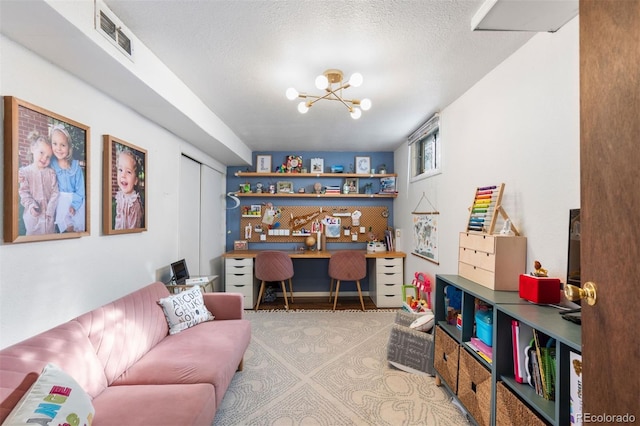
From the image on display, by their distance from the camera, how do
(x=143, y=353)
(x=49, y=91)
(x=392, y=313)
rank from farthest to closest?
1. (x=392, y=313)
2. (x=143, y=353)
3. (x=49, y=91)

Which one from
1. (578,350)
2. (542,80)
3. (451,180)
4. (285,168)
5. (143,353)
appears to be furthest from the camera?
(285,168)

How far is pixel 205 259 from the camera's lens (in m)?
3.96

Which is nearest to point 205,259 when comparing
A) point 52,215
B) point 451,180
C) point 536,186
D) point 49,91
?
point 52,215


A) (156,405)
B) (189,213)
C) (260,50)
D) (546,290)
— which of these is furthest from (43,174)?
(546,290)

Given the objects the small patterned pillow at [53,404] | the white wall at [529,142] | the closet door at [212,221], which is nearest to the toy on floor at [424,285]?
the white wall at [529,142]

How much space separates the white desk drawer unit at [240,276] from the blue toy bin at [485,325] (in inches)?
119

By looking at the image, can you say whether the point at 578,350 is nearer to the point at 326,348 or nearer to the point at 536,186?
the point at 536,186

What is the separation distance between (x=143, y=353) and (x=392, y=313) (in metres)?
2.94

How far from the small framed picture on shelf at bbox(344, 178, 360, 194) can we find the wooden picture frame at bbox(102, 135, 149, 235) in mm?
2924

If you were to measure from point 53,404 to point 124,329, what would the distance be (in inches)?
28.8

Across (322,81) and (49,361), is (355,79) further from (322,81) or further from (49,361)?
(49,361)

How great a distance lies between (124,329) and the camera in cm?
179

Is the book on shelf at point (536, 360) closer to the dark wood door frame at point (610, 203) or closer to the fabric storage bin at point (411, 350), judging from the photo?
the dark wood door frame at point (610, 203)

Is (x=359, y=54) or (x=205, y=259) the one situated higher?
(x=359, y=54)
